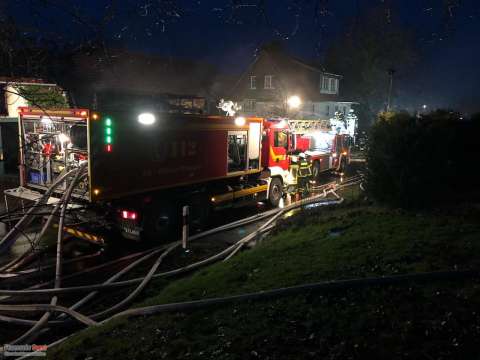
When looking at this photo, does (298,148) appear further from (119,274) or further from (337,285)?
(337,285)

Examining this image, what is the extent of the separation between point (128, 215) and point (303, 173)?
8.80 metres

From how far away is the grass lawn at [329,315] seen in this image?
3375 millimetres

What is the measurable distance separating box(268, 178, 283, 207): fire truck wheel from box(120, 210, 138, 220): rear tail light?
5766 mm

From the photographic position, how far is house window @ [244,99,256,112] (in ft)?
130

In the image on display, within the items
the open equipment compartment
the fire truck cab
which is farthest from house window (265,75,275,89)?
the open equipment compartment

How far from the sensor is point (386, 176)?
28.0 ft

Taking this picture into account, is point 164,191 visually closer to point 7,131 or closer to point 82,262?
point 82,262

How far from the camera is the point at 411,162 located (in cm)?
817

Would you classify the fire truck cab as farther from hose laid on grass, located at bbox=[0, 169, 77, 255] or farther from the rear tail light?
hose laid on grass, located at bbox=[0, 169, 77, 255]

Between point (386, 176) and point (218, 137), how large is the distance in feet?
15.3

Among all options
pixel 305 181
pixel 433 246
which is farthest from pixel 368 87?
pixel 433 246

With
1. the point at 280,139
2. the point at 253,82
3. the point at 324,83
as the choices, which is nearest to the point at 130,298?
the point at 280,139

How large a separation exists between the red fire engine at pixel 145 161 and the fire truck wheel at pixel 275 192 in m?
0.75

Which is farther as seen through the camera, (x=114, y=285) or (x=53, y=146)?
(x=53, y=146)
